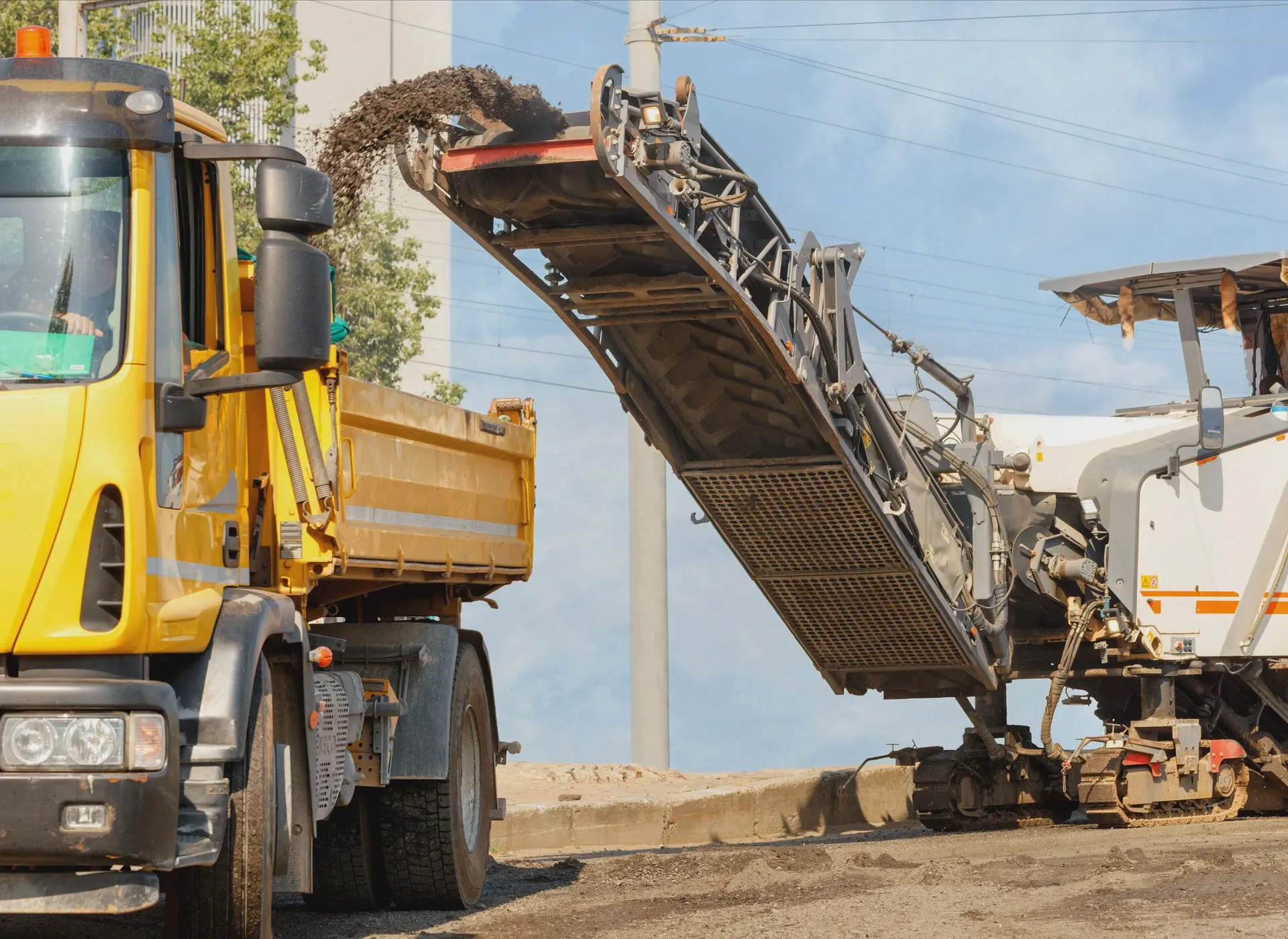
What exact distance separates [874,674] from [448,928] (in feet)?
18.0

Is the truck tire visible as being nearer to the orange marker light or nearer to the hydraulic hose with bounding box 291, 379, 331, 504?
the hydraulic hose with bounding box 291, 379, 331, 504

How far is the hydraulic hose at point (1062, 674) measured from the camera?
1225 cm

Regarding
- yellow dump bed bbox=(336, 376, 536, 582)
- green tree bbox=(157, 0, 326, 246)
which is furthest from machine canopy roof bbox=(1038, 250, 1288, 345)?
green tree bbox=(157, 0, 326, 246)

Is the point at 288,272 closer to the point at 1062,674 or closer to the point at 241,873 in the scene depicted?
the point at 241,873

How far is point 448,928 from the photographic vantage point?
7.61 meters

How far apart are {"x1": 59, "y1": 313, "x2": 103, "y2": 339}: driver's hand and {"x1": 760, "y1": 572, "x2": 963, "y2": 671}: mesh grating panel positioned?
678 centimetres

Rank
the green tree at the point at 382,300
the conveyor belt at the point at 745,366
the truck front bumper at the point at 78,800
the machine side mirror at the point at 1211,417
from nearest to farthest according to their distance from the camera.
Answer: the truck front bumper at the point at 78,800 → the conveyor belt at the point at 745,366 → the machine side mirror at the point at 1211,417 → the green tree at the point at 382,300

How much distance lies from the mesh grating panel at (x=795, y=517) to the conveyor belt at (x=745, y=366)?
0.04 ft

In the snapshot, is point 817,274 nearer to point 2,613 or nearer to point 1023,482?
point 1023,482

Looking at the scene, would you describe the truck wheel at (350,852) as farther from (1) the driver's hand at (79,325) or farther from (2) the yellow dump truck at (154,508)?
(1) the driver's hand at (79,325)

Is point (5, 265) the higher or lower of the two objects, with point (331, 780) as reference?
higher

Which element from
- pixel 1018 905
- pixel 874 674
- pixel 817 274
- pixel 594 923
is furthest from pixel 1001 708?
pixel 594 923

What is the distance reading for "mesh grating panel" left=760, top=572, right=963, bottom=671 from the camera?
11.5 meters

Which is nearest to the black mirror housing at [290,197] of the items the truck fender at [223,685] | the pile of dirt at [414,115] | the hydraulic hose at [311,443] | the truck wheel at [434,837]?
the truck fender at [223,685]
